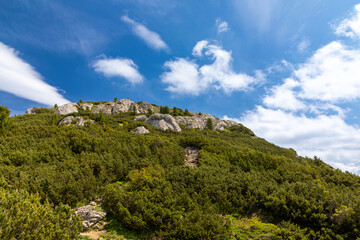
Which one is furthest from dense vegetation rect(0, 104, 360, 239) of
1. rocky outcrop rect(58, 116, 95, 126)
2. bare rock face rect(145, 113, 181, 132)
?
bare rock face rect(145, 113, 181, 132)

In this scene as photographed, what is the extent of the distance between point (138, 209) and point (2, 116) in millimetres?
20501

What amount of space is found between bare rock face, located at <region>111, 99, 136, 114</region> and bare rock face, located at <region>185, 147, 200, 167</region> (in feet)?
171

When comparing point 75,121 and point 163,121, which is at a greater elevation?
point 163,121

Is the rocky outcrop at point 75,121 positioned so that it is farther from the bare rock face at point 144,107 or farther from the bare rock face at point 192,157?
the bare rock face at point 144,107

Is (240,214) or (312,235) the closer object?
(312,235)

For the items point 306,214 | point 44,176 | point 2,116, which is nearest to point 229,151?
point 306,214

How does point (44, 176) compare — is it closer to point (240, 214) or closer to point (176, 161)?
point (176, 161)

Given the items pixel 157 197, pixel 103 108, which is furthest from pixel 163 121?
pixel 103 108

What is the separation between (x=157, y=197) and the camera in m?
8.55

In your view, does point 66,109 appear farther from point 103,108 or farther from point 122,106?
point 122,106

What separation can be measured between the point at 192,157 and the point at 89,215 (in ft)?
37.0

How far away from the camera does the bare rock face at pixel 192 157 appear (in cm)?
1600

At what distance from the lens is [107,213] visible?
812 cm

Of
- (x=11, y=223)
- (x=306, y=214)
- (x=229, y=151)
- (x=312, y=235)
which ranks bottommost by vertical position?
(x=11, y=223)
